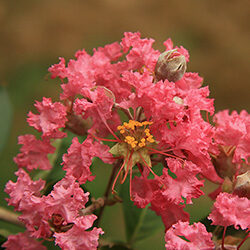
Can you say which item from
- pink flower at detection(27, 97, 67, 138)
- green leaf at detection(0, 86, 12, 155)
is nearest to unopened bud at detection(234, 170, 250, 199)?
pink flower at detection(27, 97, 67, 138)

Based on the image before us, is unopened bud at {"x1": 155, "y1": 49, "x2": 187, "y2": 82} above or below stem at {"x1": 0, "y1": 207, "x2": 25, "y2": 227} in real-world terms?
above

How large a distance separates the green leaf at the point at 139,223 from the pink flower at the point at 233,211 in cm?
39

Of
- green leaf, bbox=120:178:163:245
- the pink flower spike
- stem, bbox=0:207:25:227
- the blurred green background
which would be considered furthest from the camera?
the blurred green background

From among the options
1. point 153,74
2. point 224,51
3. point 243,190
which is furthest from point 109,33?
point 243,190

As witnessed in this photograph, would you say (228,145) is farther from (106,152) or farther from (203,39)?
(203,39)

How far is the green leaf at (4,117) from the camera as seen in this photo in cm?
121

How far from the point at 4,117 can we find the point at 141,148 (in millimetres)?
685

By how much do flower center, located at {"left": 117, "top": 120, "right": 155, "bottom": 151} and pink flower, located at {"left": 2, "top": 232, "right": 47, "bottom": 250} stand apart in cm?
26

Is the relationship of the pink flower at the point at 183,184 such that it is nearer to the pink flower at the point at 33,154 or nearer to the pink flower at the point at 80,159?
the pink flower at the point at 80,159

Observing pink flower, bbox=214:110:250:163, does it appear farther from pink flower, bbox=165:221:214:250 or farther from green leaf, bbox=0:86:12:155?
green leaf, bbox=0:86:12:155

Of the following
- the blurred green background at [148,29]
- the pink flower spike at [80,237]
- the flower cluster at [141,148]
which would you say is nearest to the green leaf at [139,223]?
the flower cluster at [141,148]

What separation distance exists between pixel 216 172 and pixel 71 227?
31cm

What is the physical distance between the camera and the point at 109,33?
2238 mm

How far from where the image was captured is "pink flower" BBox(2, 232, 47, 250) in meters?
0.74
